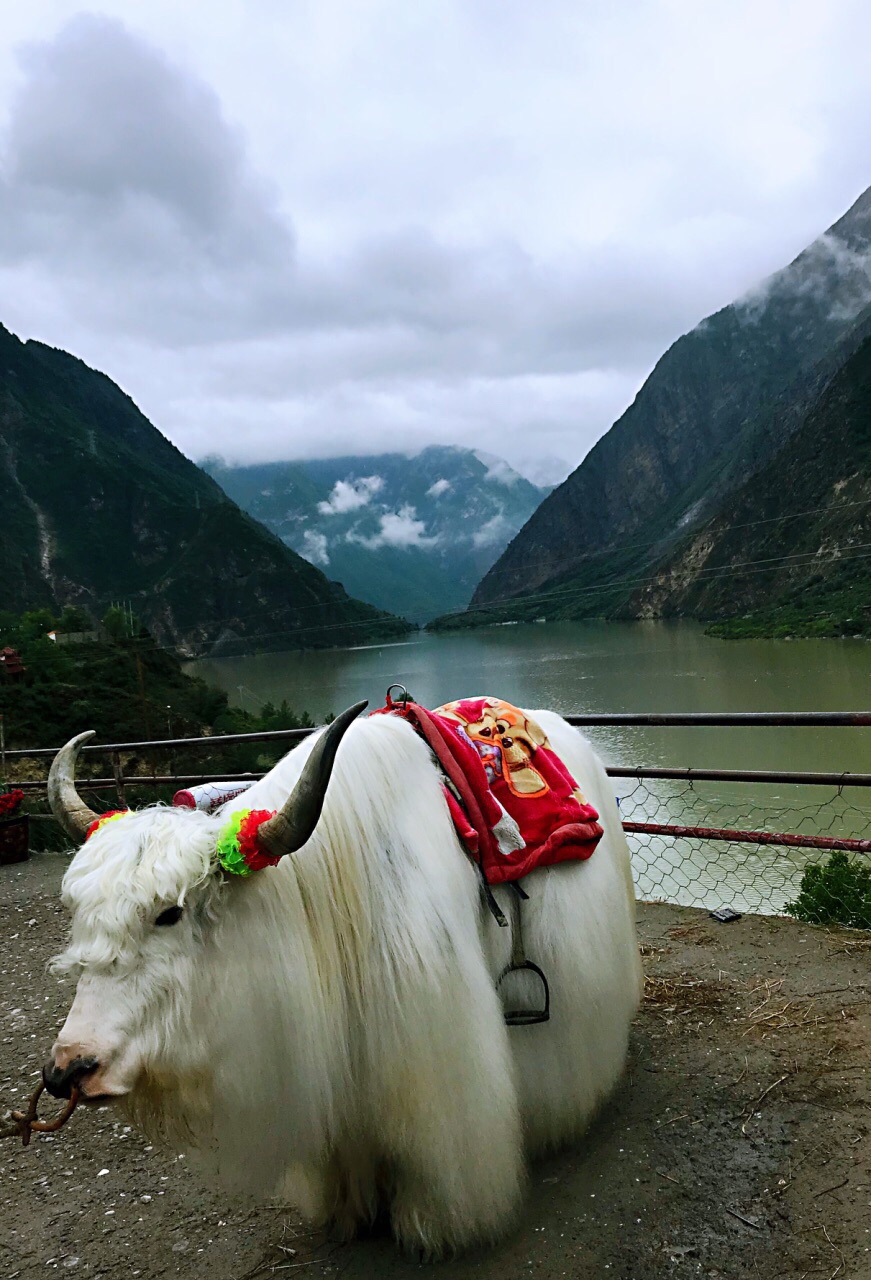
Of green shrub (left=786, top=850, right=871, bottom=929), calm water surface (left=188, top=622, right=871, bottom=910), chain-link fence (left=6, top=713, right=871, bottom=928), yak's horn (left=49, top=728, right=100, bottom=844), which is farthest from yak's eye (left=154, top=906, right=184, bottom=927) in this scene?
calm water surface (left=188, top=622, right=871, bottom=910)

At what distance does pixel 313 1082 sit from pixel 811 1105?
1.51 metres

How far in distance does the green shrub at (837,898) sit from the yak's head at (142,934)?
121 inches

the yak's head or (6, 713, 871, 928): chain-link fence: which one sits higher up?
the yak's head

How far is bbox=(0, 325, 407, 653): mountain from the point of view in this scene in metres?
84.5

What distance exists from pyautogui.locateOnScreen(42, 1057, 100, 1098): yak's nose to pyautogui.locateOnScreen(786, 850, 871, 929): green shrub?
330 centimetres

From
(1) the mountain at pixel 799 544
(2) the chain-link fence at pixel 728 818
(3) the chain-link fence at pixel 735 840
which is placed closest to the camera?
(2) the chain-link fence at pixel 728 818

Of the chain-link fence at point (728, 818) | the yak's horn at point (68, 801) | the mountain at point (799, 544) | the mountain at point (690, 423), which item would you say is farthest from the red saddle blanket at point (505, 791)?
the mountain at point (690, 423)

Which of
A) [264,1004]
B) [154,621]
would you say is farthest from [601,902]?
[154,621]

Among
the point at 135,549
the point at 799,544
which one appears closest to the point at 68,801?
the point at 799,544

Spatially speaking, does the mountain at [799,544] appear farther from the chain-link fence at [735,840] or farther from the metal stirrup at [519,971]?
the metal stirrup at [519,971]

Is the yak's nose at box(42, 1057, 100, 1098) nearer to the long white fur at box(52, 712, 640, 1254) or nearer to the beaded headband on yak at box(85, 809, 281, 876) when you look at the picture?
the long white fur at box(52, 712, 640, 1254)

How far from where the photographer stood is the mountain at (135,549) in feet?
277

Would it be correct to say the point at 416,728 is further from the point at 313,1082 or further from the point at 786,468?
the point at 786,468

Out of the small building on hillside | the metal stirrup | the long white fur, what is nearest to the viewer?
the long white fur
